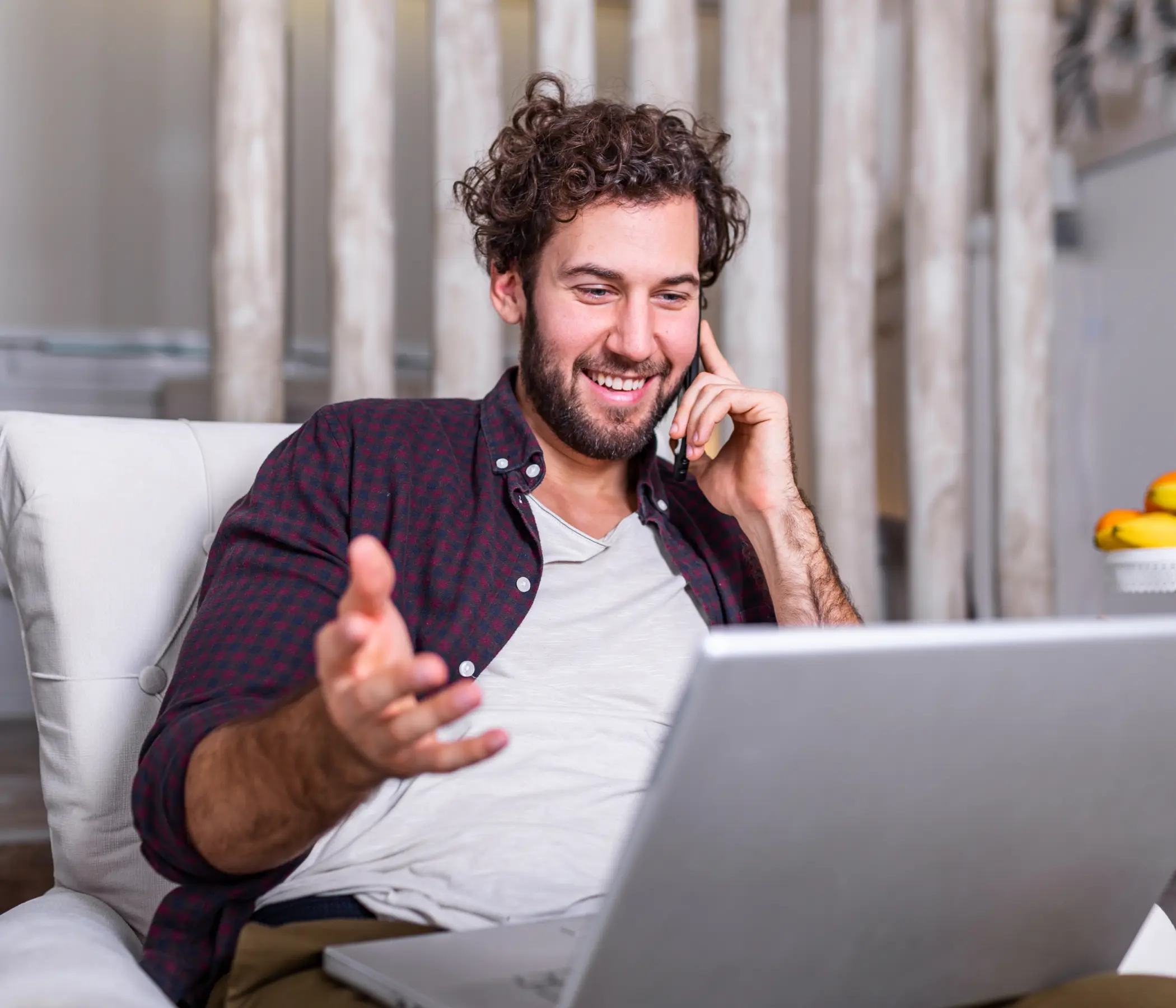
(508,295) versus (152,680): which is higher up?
(508,295)

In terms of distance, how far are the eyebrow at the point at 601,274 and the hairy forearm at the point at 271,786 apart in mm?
696

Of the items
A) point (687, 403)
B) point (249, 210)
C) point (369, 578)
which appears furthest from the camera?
point (249, 210)

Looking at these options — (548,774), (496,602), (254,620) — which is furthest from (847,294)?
(254,620)

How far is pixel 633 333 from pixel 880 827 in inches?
33.1

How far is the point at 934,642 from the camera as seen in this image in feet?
1.83

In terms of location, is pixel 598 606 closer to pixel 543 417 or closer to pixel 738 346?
pixel 543 417

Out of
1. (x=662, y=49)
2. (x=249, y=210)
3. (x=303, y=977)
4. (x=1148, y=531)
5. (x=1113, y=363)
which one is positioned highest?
(x=662, y=49)

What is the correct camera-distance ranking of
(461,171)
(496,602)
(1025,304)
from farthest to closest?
(1025,304) < (461,171) < (496,602)

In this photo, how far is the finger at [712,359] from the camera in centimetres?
154

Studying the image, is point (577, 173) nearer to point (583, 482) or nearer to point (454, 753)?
point (583, 482)

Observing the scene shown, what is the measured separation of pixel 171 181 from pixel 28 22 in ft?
1.56

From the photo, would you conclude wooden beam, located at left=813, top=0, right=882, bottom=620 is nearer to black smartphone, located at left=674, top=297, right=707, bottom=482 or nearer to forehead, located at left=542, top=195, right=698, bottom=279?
black smartphone, located at left=674, top=297, right=707, bottom=482

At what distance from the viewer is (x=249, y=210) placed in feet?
6.27

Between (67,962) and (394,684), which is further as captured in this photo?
(67,962)
